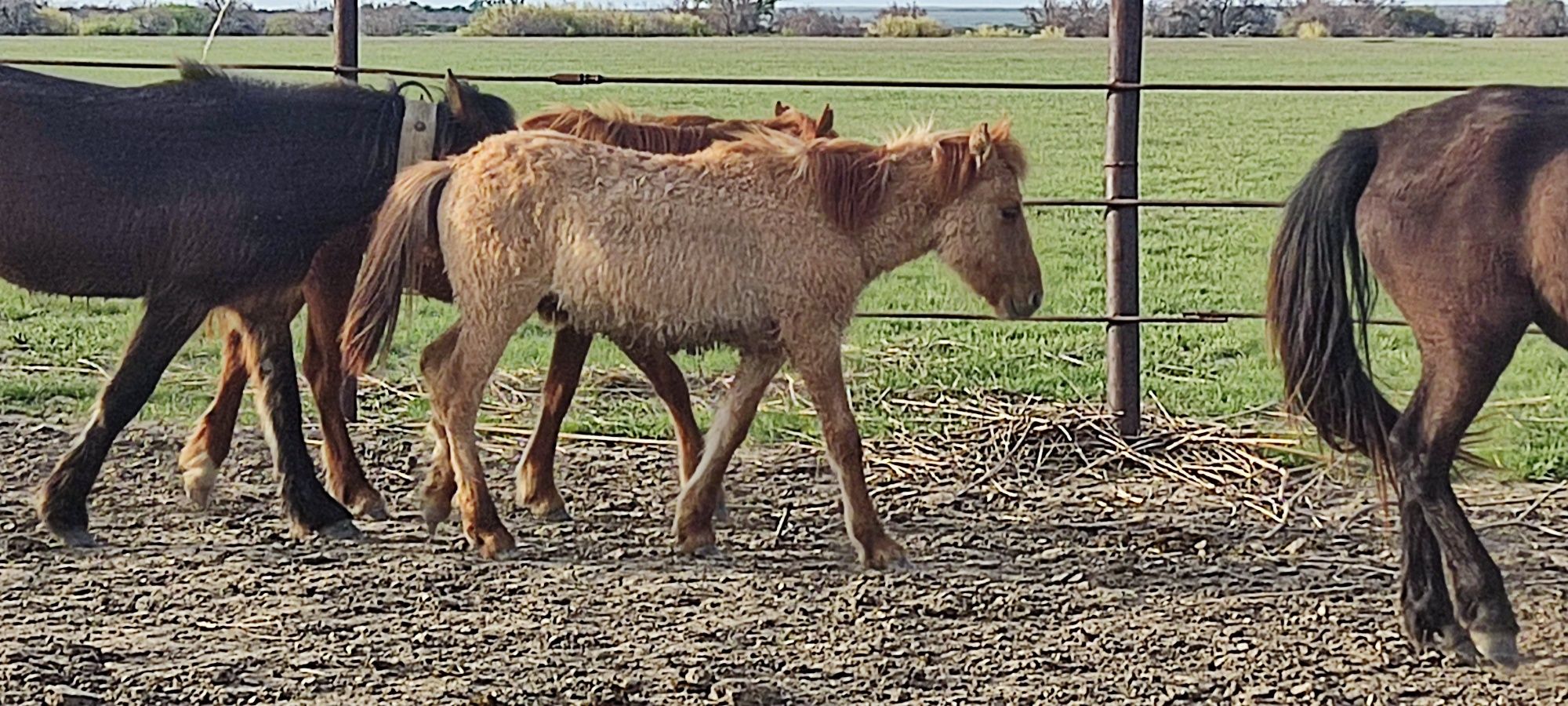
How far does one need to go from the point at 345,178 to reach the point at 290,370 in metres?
0.59

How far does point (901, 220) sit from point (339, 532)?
1811mm

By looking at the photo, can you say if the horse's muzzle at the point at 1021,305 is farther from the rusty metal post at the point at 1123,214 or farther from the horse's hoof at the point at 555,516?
the horse's hoof at the point at 555,516

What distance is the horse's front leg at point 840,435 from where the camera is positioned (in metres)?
4.98

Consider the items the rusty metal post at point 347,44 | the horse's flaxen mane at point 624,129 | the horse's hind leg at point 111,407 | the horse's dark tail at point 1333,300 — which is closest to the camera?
the horse's dark tail at point 1333,300

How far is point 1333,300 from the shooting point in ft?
14.6

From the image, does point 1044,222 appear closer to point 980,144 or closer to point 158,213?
point 980,144

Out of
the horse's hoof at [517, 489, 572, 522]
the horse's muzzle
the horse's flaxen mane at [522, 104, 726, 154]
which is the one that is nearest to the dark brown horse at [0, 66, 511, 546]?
the horse's hoof at [517, 489, 572, 522]

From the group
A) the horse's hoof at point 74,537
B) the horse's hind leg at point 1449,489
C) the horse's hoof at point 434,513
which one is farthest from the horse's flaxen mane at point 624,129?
the horse's hind leg at point 1449,489

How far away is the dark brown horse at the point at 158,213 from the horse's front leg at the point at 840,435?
4.62ft

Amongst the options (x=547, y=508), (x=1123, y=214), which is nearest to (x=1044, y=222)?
(x=1123, y=214)

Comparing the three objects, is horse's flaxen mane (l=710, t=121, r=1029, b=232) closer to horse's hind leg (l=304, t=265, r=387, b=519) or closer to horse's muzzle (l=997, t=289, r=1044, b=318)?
horse's muzzle (l=997, t=289, r=1044, b=318)

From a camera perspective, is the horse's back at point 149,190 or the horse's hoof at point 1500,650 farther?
the horse's back at point 149,190

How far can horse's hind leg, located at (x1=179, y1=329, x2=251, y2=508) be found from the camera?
5.60 meters

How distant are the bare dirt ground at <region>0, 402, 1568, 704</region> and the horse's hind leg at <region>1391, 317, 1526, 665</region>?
0.11 m
